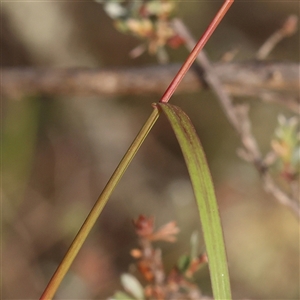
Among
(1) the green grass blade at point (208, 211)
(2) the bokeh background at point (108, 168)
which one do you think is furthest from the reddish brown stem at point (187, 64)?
(2) the bokeh background at point (108, 168)

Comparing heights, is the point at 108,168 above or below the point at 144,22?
above

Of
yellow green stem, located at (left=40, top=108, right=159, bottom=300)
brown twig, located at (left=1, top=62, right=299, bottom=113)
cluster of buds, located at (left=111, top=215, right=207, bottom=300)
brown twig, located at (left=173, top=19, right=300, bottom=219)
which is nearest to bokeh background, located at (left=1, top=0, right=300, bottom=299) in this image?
brown twig, located at (left=1, top=62, right=299, bottom=113)

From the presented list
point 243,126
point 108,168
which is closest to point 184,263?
point 243,126

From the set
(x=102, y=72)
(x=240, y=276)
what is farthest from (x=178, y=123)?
(x=240, y=276)

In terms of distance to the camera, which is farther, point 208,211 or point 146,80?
point 146,80

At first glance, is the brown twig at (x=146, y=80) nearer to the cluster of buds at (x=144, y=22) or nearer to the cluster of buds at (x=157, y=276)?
the cluster of buds at (x=144, y=22)

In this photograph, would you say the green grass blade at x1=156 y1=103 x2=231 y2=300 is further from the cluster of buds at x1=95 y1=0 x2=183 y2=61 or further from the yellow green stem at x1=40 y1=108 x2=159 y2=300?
the cluster of buds at x1=95 y1=0 x2=183 y2=61

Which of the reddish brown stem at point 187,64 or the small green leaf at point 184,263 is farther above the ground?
the reddish brown stem at point 187,64

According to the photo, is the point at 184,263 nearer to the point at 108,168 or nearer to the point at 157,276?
the point at 157,276
